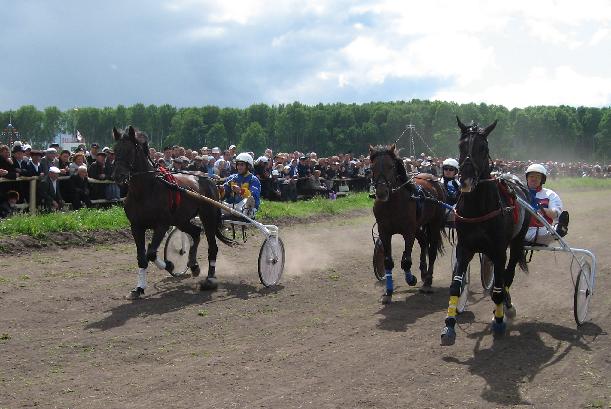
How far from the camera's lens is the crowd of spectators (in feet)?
48.6

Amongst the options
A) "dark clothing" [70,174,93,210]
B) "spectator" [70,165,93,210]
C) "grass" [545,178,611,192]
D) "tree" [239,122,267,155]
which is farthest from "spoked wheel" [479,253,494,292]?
"tree" [239,122,267,155]

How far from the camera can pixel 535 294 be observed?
10414mm

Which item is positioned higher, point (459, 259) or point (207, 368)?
point (459, 259)

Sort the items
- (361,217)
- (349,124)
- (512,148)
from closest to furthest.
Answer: (361,217)
(512,148)
(349,124)

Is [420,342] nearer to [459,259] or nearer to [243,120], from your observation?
[459,259]

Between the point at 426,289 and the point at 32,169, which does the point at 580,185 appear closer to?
the point at 32,169

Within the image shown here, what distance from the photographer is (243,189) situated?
11.6 metres

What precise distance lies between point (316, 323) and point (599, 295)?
4269 millimetres

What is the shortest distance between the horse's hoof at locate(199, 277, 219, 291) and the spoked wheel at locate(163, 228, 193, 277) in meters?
1.17

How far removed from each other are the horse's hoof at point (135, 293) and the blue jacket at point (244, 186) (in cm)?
251

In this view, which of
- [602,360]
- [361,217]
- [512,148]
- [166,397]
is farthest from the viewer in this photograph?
[512,148]

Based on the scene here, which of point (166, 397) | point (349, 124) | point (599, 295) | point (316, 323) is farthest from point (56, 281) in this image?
point (349, 124)

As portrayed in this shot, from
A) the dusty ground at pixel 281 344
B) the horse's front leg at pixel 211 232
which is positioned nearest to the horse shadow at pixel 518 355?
the dusty ground at pixel 281 344

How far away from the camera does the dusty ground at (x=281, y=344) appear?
5984 millimetres
